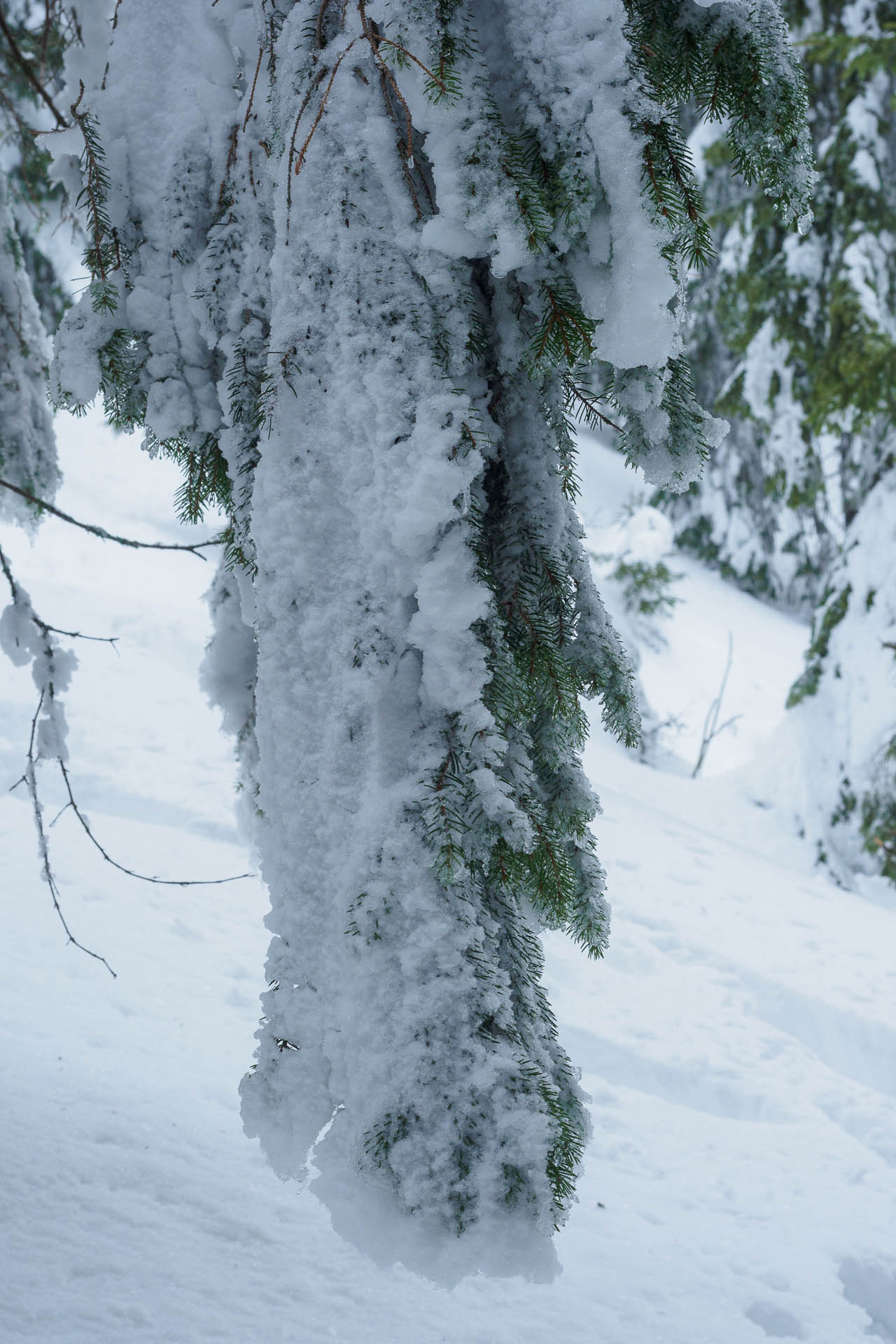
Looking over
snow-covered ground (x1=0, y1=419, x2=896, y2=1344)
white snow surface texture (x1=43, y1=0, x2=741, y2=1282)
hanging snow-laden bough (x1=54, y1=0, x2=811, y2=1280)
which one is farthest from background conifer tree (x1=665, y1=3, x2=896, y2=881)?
white snow surface texture (x1=43, y1=0, x2=741, y2=1282)

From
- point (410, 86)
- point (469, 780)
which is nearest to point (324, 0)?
point (410, 86)

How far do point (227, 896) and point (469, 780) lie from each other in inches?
156

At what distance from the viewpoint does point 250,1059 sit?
378cm

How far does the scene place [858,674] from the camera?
7.84 metres

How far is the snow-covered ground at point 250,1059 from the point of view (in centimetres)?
242

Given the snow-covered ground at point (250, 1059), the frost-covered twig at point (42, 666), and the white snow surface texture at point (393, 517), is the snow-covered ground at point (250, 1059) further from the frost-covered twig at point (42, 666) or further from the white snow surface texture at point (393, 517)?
the white snow surface texture at point (393, 517)

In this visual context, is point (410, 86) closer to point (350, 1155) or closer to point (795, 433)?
point (350, 1155)

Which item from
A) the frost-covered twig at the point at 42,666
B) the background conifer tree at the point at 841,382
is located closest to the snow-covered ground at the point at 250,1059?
the frost-covered twig at the point at 42,666

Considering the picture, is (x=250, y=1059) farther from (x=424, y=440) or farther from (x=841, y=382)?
(x=841, y=382)

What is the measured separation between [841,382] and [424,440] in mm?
6658

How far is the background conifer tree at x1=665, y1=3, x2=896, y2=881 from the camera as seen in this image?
724 cm

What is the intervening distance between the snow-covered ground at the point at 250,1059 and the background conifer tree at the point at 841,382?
99 cm

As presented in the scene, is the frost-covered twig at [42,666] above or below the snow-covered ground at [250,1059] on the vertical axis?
above

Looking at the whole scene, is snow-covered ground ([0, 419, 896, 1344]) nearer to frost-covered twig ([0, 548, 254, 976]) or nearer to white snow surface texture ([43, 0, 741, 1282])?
frost-covered twig ([0, 548, 254, 976])
